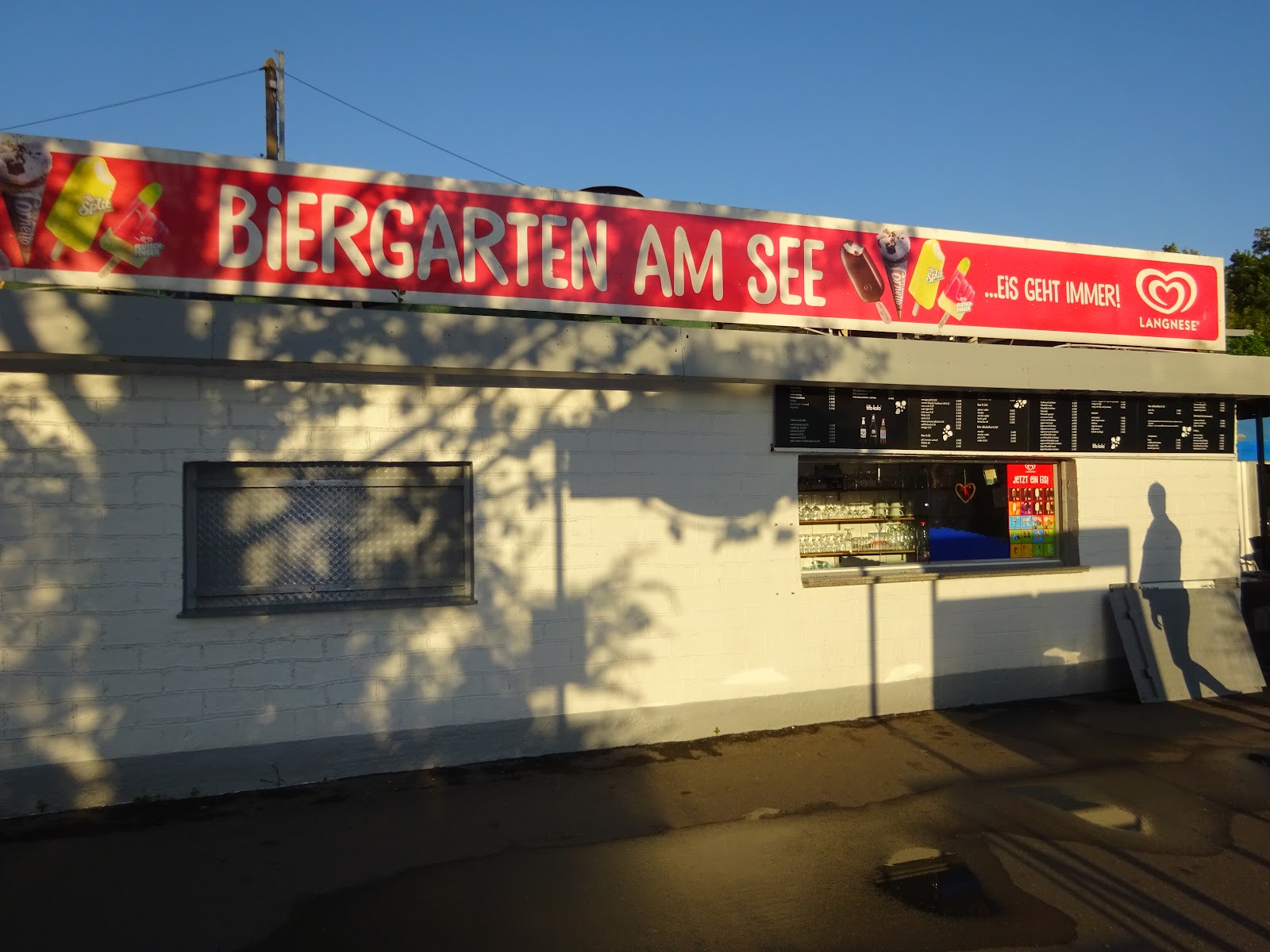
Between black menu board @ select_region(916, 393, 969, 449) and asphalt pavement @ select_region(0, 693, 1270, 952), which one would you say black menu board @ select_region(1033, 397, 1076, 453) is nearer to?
black menu board @ select_region(916, 393, 969, 449)

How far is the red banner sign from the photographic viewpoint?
21.4 ft

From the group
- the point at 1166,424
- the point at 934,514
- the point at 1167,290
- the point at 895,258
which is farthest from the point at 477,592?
the point at 1167,290

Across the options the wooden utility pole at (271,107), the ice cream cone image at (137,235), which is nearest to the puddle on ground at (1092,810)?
the ice cream cone image at (137,235)

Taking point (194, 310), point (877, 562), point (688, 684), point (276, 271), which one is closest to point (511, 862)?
point (688, 684)

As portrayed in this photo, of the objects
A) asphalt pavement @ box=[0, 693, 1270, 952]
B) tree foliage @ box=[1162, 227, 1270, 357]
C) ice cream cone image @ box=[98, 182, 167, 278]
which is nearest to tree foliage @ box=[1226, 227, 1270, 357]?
tree foliage @ box=[1162, 227, 1270, 357]

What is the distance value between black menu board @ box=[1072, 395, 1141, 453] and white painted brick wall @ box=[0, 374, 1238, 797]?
763 mm

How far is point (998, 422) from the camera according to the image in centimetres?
882

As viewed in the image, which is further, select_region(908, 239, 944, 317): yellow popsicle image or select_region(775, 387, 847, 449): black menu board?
select_region(908, 239, 944, 317): yellow popsicle image

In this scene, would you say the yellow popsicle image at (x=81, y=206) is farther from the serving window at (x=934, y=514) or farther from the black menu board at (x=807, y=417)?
the serving window at (x=934, y=514)

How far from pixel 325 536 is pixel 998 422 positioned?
5.80m

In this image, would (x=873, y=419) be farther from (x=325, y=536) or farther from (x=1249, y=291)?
(x=1249, y=291)

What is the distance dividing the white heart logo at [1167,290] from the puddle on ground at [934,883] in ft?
21.6

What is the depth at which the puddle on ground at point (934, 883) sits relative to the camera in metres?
4.82

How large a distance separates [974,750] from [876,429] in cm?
266
